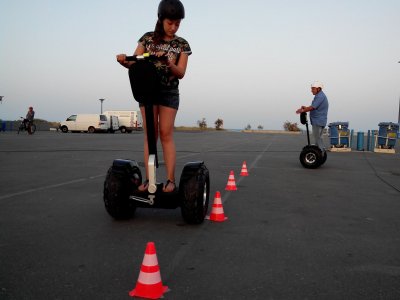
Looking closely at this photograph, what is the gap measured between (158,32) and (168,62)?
50cm

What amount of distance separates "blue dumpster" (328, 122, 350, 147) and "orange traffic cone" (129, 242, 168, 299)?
53.0 ft

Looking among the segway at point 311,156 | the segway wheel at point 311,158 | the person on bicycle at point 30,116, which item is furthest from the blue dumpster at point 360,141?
Answer: the person on bicycle at point 30,116

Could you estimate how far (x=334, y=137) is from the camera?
17688 mm

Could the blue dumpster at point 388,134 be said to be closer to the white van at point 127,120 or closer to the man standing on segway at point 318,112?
the man standing on segway at point 318,112

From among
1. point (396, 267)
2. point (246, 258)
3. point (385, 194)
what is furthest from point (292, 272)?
point (385, 194)

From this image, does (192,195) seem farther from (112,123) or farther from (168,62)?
(112,123)

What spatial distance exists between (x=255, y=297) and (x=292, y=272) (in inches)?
20.9

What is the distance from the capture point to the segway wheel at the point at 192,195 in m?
3.89

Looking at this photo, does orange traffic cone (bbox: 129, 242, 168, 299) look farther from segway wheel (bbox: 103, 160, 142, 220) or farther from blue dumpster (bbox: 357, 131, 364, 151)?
blue dumpster (bbox: 357, 131, 364, 151)

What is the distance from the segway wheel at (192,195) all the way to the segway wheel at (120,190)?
1.81 feet

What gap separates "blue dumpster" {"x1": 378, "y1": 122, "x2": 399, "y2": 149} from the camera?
1698 centimetres

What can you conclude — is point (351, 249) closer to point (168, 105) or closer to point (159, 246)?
point (159, 246)

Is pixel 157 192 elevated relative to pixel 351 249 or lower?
elevated

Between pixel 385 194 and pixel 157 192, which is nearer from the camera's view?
pixel 157 192
